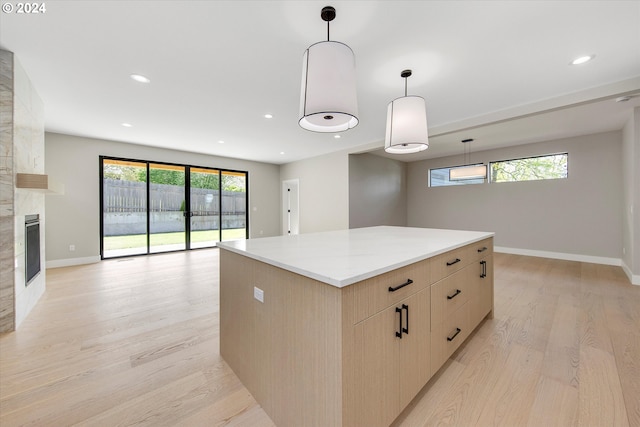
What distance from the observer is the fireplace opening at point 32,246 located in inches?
107

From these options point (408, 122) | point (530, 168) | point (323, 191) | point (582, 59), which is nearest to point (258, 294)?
point (408, 122)

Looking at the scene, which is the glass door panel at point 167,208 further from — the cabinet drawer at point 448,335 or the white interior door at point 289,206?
the cabinet drawer at point 448,335

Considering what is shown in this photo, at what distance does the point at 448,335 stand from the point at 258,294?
1.32 metres

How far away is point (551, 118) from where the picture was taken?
4.06 m

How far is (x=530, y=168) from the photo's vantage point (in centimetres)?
580

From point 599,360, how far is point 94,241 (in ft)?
24.8

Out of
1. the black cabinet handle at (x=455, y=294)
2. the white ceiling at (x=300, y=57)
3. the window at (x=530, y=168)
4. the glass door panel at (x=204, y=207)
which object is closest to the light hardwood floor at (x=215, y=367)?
the black cabinet handle at (x=455, y=294)

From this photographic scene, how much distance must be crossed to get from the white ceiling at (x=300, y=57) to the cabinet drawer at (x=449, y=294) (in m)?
1.95

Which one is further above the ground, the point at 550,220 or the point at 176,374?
the point at 550,220

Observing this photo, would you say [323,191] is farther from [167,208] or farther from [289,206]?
[167,208]

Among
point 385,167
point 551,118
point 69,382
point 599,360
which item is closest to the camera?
point 69,382

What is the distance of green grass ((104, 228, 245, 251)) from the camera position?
217 inches

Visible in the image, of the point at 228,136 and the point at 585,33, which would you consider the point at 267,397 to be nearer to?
the point at 585,33

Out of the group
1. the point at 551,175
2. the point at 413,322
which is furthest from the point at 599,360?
the point at 551,175
